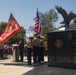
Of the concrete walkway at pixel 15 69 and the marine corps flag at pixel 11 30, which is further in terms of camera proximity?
the marine corps flag at pixel 11 30

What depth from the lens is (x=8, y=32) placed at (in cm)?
1642

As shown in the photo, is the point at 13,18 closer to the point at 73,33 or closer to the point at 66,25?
the point at 66,25

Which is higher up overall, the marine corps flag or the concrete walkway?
the marine corps flag

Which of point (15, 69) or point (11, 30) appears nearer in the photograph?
point (15, 69)

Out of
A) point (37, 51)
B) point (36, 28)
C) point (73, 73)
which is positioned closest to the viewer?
point (73, 73)

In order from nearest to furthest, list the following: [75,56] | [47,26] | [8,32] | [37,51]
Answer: [75,56], [37,51], [8,32], [47,26]

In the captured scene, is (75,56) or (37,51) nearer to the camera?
(75,56)

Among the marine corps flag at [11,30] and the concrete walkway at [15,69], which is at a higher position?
the marine corps flag at [11,30]

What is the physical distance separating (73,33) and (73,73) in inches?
66.6

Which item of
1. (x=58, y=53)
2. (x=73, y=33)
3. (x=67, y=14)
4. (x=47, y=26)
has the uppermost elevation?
(x=47, y=26)

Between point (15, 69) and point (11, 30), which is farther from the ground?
point (11, 30)

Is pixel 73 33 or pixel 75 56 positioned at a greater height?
pixel 73 33

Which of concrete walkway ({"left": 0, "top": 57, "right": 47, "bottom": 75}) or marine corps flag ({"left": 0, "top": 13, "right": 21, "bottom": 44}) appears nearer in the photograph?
concrete walkway ({"left": 0, "top": 57, "right": 47, "bottom": 75})

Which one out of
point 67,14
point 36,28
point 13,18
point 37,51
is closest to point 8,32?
point 13,18
